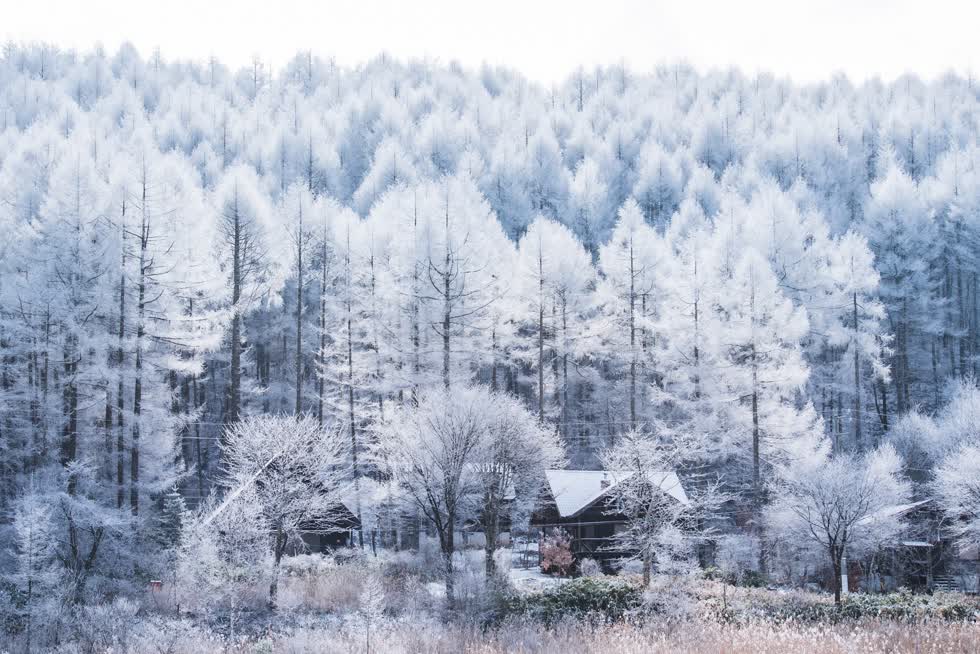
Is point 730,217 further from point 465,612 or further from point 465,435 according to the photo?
point 465,612

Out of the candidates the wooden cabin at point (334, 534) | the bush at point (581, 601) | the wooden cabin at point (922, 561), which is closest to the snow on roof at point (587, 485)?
the bush at point (581, 601)

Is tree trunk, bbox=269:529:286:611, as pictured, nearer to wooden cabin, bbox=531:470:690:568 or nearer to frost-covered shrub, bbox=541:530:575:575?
frost-covered shrub, bbox=541:530:575:575

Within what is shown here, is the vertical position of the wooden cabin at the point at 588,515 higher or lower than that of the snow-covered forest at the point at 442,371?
lower

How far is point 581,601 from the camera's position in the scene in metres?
17.5

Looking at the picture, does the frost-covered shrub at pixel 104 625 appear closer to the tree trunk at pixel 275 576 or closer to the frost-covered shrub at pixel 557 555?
the tree trunk at pixel 275 576

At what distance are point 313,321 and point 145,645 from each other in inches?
920

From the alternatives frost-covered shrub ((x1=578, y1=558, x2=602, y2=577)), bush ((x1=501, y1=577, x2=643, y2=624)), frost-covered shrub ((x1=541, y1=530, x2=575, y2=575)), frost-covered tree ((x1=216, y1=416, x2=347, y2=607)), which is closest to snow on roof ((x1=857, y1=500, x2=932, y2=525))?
bush ((x1=501, y1=577, x2=643, y2=624))

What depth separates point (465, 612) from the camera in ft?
50.3

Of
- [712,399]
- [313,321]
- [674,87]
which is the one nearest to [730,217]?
[712,399]

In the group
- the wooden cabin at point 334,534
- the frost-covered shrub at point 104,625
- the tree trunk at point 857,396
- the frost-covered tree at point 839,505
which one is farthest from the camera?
the tree trunk at point 857,396

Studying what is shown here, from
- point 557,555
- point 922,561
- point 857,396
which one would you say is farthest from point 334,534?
point 857,396

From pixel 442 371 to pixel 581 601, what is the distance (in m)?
11.1

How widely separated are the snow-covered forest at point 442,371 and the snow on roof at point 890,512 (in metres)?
0.20

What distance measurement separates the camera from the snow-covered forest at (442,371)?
19.5 metres
